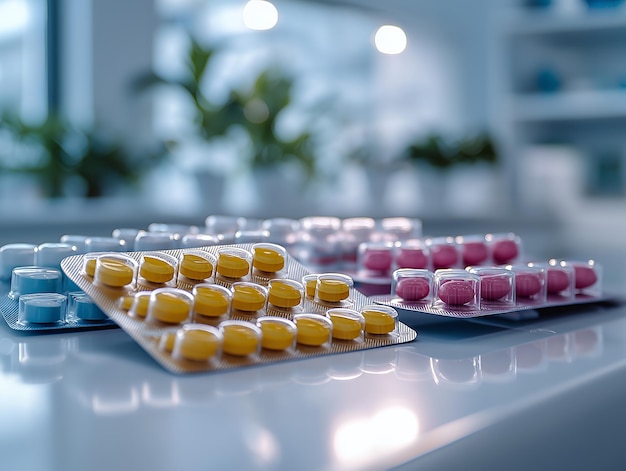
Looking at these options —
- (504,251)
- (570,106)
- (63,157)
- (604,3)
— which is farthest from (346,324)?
(604,3)

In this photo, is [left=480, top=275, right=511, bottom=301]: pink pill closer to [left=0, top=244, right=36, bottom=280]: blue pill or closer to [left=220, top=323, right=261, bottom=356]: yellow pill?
[left=220, top=323, right=261, bottom=356]: yellow pill

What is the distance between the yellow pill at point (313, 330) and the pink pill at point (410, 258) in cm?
23

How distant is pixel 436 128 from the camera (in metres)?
3.47

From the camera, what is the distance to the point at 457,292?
1.71ft

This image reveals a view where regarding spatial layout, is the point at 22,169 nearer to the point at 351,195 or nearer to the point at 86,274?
the point at 351,195

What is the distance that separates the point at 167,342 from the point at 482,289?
257 mm

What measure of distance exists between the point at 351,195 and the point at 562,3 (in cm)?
127

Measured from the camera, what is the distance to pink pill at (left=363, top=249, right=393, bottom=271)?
68cm

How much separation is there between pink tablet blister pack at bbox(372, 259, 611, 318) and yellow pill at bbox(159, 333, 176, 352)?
196 mm

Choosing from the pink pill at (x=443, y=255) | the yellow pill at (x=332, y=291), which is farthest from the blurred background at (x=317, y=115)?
the yellow pill at (x=332, y=291)

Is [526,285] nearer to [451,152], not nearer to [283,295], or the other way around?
[283,295]

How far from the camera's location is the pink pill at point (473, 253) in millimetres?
752

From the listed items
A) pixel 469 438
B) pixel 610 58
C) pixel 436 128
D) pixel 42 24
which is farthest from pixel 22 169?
pixel 610 58

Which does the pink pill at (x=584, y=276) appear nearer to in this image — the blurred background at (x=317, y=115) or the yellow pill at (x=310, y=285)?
the yellow pill at (x=310, y=285)
